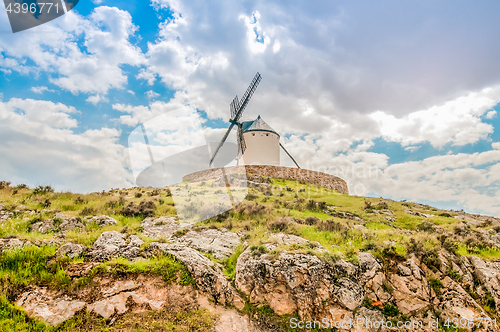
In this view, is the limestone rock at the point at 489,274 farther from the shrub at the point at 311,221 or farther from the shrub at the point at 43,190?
the shrub at the point at 43,190

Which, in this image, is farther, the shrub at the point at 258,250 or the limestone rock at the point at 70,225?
the limestone rock at the point at 70,225

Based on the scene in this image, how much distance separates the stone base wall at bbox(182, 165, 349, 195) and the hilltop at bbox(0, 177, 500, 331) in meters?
20.6

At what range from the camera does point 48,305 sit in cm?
737

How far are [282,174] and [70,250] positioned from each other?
2714 centimetres

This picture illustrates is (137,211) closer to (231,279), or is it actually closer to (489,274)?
(231,279)

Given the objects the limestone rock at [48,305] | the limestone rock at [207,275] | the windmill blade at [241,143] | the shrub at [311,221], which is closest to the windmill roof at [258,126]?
the windmill blade at [241,143]

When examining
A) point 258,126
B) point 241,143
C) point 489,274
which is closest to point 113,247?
point 489,274

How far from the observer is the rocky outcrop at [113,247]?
9.61 m

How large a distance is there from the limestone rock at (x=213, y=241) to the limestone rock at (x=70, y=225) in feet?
15.3

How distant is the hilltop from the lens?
7637mm

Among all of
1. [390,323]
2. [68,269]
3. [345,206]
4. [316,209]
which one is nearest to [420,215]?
[345,206]

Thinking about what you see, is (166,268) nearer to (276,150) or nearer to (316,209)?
(316,209)

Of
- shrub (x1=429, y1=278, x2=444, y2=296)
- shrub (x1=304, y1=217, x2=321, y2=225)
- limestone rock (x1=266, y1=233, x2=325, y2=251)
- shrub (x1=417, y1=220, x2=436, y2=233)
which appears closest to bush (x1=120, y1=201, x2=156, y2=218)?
limestone rock (x1=266, y1=233, x2=325, y2=251)

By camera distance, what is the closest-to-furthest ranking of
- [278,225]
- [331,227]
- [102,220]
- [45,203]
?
1. [102,220]
2. [278,225]
3. [331,227]
4. [45,203]
